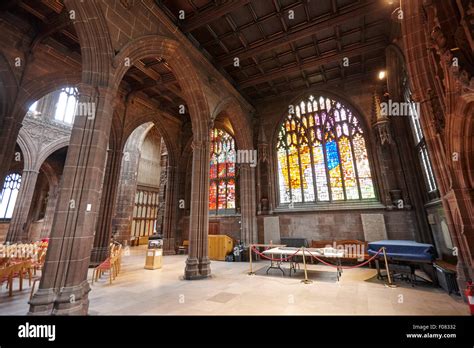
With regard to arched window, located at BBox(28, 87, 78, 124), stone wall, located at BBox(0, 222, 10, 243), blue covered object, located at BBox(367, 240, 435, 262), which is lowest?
blue covered object, located at BBox(367, 240, 435, 262)

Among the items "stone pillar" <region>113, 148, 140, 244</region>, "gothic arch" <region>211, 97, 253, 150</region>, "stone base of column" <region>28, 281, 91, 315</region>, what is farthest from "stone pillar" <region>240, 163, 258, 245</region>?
"stone pillar" <region>113, 148, 140, 244</region>

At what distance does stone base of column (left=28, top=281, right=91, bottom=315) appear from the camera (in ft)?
11.5

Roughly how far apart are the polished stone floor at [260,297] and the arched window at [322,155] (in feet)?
15.2

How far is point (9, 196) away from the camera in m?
17.5

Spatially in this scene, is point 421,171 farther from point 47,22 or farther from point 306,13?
point 47,22

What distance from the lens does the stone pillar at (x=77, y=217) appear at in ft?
12.1

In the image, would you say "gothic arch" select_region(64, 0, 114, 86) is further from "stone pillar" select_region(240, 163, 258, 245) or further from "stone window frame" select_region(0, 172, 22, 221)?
"stone window frame" select_region(0, 172, 22, 221)

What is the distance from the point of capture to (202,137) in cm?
832

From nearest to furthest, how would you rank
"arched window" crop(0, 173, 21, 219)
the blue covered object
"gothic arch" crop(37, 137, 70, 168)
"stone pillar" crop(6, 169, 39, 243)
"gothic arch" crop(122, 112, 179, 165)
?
the blue covered object → "gothic arch" crop(122, 112, 179, 165) → "stone pillar" crop(6, 169, 39, 243) → "gothic arch" crop(37, 137, 70, 168) → "arched window" crop(0, 173, 21, 219)

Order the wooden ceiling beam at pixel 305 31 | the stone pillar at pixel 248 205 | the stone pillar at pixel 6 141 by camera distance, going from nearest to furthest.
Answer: the stone pillar at pixel 6 141, the wooden ceiling beam at pixel 305 31, the stone pillar at pixel 248 205

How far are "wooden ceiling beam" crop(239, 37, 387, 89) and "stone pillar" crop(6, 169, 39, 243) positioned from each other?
1546 cm

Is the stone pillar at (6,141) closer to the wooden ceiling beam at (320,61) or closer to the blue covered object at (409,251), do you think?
the wooden ceiling beam at (320,61)

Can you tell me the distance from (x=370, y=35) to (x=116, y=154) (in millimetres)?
12819

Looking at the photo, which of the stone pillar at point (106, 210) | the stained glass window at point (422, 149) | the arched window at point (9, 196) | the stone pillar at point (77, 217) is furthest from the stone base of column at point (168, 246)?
the arched window at point (9, 196)
